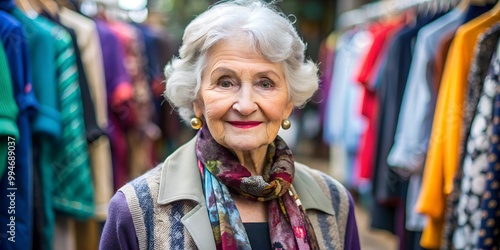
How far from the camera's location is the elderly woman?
1365mm

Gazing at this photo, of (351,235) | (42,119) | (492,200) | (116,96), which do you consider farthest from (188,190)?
(116,96)

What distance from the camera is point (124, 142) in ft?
10.1

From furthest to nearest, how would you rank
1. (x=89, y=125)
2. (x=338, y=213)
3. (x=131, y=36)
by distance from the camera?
(x=131, y=36)
(x=89, y=125)
(x=338, y=213)

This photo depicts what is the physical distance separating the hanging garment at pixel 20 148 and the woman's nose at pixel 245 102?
29.4 inches

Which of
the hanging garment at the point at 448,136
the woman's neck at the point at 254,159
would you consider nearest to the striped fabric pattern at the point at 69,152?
the woman's neck at the point at 254,159

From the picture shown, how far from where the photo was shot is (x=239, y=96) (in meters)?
1.41

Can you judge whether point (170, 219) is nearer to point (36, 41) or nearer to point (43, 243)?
point (43, 243)

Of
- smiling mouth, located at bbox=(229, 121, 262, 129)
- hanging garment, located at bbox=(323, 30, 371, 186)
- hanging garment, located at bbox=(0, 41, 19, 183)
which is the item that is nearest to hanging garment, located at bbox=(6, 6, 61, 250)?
hanging garment, located at bbox=(0, 41, 19, 183)

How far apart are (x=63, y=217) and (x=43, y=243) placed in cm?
34

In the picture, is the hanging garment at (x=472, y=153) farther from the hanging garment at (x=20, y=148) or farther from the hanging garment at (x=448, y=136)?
the hanging garment at (x=20, y=148)

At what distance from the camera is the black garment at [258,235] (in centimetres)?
144

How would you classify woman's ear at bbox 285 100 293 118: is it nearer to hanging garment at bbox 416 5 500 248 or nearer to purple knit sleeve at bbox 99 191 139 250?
purple knit sleeve at bbox 99 191 139 250

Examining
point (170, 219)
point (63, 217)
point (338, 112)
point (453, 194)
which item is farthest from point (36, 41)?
point (338, 112)

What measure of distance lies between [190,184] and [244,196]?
0.14 m
